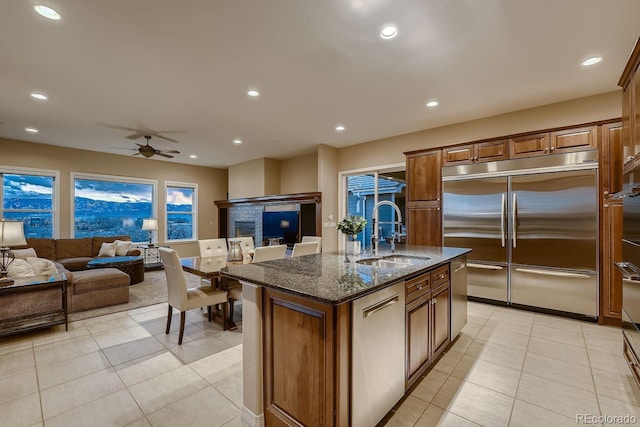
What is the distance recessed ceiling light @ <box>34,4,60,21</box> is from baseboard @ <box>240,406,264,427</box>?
10.3 feet

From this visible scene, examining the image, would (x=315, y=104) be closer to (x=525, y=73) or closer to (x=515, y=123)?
(x=525, y=73)

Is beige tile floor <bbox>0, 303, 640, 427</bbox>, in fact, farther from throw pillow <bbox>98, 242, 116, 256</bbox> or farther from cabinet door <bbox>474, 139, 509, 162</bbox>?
throw pillow <bbox>98, 242, 116, 256</bbox>

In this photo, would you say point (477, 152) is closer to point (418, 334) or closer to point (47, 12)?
point (418, 334)

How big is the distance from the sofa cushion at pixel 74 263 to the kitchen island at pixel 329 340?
543cm

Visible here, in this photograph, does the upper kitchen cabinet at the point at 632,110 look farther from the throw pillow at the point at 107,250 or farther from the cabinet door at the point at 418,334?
the throw pillow at the point at 107,250

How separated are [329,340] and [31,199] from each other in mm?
7649

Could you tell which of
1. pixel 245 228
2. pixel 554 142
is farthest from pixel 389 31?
pixel 245 228

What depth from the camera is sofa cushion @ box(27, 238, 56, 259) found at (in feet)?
17.7

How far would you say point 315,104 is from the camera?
389 cm

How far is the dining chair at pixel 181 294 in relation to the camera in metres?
2.89

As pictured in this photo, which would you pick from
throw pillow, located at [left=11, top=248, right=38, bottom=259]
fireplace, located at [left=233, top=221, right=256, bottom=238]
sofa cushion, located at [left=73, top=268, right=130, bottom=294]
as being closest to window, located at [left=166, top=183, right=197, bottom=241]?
fireplace, located at [left=233, top=221, right=256, bottom=238]

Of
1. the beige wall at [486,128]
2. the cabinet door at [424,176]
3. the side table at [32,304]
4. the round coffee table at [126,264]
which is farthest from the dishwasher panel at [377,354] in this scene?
the round coffee table at [126,264]

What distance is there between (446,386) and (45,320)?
414cm

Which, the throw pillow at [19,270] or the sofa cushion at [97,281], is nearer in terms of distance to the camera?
the throw pillow at [19,270]
